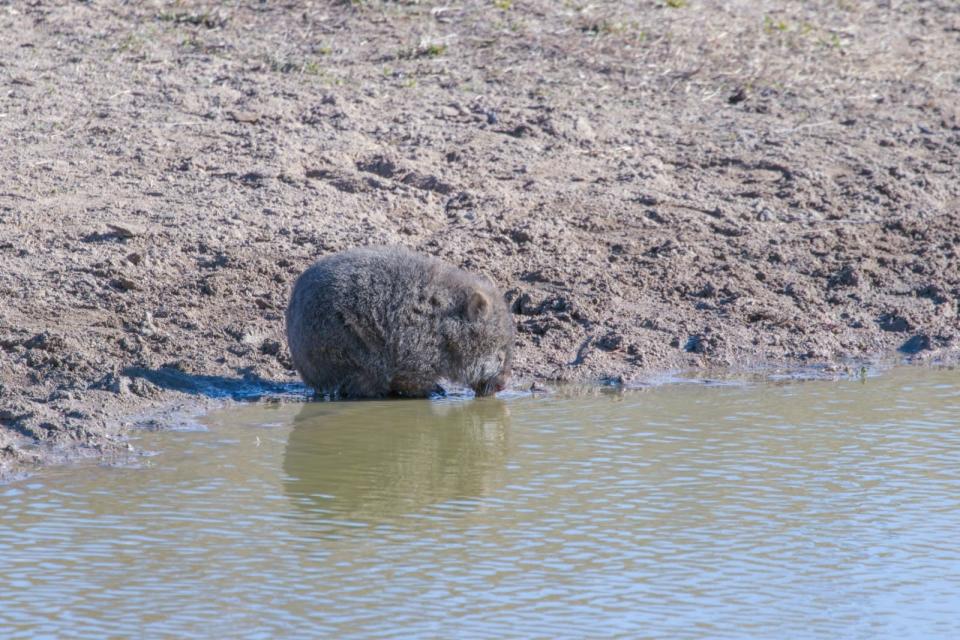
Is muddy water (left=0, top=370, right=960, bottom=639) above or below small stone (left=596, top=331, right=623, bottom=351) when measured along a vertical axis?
below

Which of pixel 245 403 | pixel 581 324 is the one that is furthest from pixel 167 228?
pixel 581 324

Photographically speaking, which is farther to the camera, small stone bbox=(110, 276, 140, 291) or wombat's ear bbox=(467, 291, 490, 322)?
small stone bbox=(110, 276, 140, 291)

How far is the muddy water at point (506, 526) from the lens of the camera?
5965 millimetres

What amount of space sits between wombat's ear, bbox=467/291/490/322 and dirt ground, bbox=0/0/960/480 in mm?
811

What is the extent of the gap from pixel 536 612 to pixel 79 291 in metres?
5.43

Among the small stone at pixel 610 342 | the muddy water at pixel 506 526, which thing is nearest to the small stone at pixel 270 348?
the muddy water at pixel 506 526

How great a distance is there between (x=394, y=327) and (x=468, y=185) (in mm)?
3312

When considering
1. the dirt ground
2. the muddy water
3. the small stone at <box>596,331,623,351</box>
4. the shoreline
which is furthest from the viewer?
the small stone at <box>596,331,623,351</box>

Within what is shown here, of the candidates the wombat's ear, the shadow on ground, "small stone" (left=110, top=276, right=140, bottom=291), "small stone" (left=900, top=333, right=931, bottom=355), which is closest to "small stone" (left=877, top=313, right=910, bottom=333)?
"small stone" (left=900, top=333, right=931, bottom=355)

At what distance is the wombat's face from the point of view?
955 cm

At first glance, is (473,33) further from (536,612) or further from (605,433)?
(536,612)

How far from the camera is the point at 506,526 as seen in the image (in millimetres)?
7074

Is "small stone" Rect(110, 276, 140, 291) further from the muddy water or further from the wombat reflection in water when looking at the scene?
the muddy water

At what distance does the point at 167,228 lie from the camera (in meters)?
11.2
